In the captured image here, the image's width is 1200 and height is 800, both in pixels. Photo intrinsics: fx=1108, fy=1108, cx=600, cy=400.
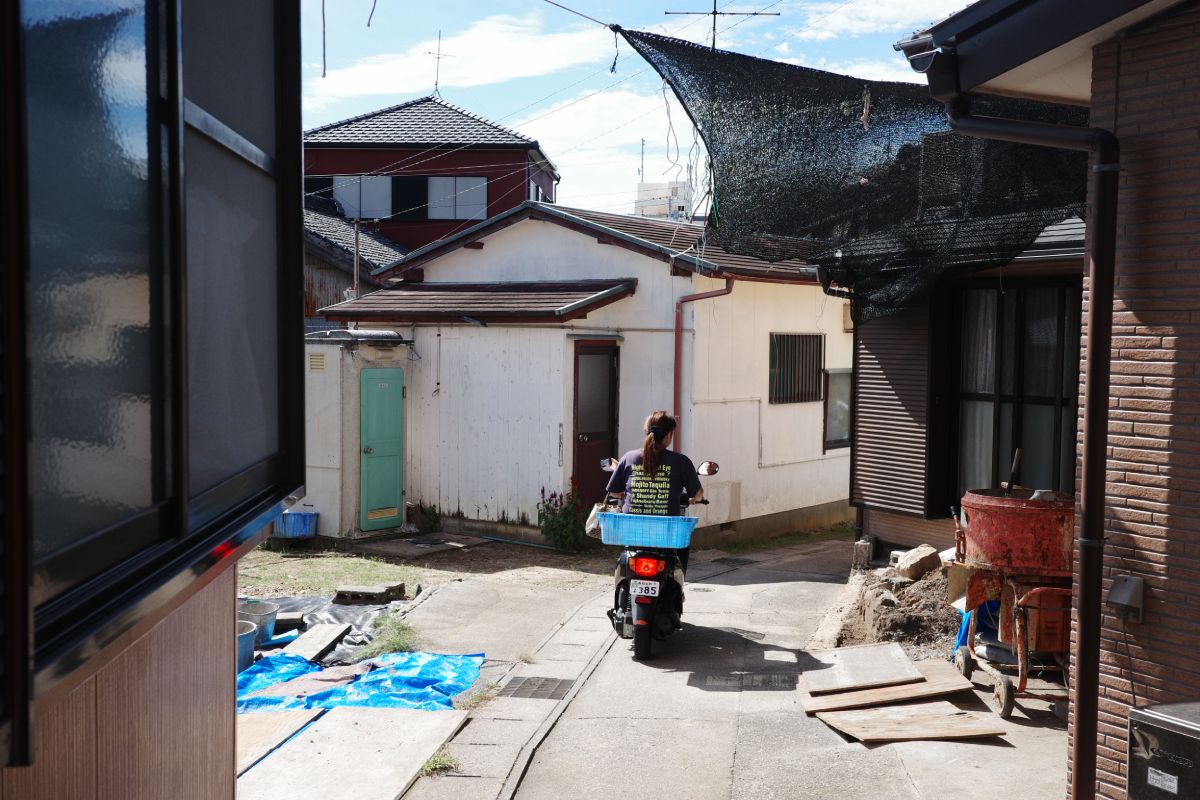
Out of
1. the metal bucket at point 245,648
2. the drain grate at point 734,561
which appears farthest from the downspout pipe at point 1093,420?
the drain grate at point 734,561

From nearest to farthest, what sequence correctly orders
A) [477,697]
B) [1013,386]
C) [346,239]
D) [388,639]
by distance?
[477,697] → [388,639] → [1013,386] → [346,239]

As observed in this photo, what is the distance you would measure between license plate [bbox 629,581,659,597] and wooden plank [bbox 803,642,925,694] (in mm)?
1294

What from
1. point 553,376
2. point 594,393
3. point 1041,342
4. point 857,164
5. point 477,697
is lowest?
point 477,697

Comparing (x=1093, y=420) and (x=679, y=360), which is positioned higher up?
(x=679, y=360)

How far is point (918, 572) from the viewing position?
32.4 ft

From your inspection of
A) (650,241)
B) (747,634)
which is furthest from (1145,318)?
(650,241)

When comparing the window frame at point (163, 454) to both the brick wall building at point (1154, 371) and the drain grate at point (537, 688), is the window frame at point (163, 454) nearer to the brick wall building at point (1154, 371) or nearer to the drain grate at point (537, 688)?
the brick wall building at point (1154, 371)

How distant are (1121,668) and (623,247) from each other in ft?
34.1

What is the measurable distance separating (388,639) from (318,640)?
1.86ft

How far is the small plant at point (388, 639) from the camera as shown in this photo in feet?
29.4

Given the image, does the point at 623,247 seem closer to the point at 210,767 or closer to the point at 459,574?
the point at 459,574

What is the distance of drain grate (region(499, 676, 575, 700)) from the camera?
793cm

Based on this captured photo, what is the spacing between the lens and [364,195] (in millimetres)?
28781

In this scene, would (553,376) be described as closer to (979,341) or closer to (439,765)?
(979,341)
